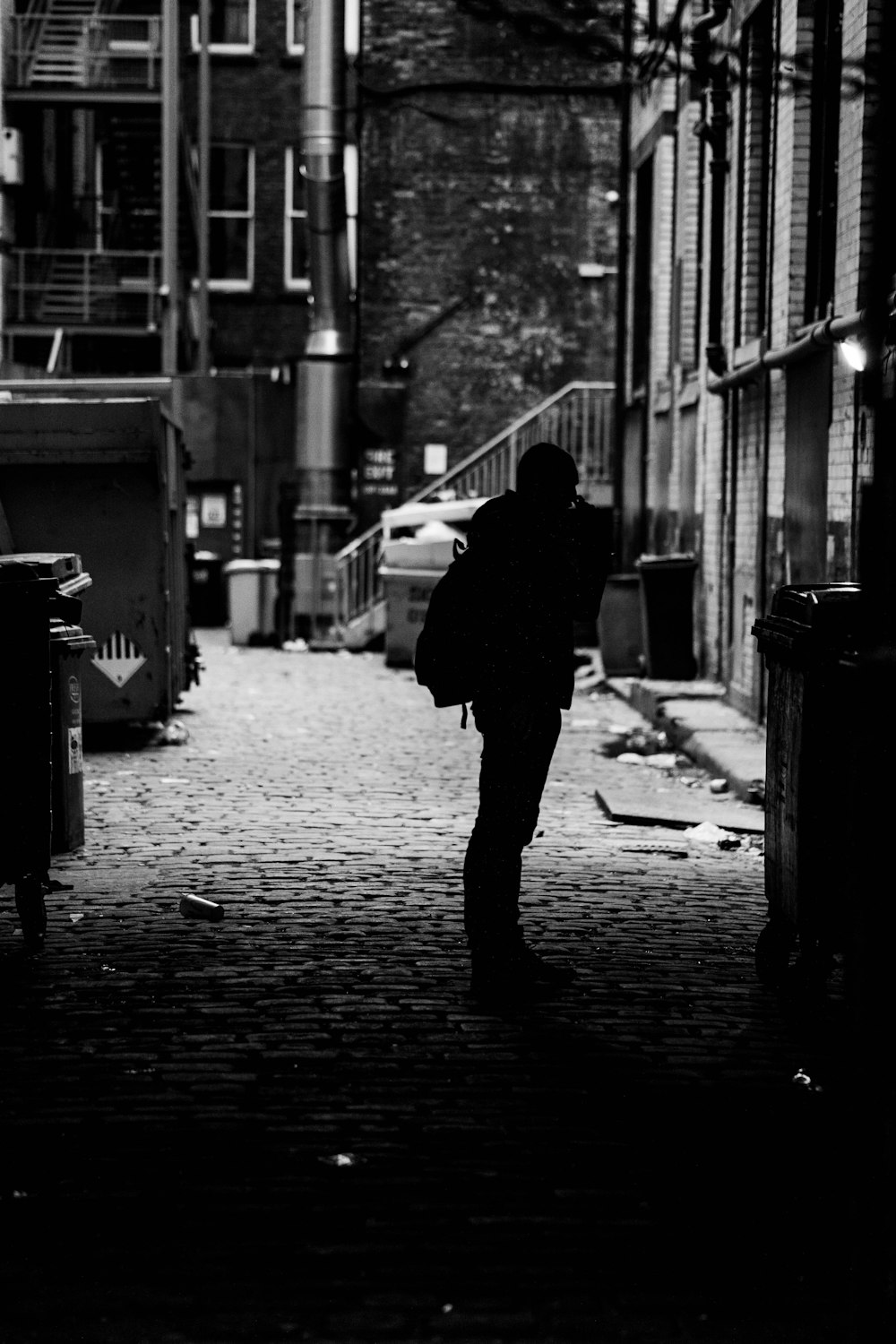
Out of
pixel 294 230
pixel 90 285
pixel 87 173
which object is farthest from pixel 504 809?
pixel 87 173

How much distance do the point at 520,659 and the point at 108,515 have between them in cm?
649

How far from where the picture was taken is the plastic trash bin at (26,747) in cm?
610

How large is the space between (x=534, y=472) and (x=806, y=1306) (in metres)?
2.94

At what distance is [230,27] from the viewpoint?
31391 millimetres

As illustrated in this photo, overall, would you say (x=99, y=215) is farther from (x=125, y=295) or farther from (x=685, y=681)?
(x=685, y=681)

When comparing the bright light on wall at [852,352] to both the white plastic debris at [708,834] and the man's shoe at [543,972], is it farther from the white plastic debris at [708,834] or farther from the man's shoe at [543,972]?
the man's shoe at [543,972]

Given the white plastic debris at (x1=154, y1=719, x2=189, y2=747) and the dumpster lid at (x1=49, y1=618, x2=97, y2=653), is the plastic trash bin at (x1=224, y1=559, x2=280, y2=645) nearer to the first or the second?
the white plastic debris at (x1=154, y1=719, x2=189, y2=747)

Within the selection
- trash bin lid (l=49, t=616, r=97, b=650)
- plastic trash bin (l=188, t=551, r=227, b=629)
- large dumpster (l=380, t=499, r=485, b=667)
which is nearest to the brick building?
large dumpster (l=380, t=499, r=485, b=667)

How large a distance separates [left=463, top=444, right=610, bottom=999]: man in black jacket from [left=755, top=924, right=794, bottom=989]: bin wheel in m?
0.70

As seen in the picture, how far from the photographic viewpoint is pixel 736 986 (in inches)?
236

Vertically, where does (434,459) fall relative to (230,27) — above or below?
below

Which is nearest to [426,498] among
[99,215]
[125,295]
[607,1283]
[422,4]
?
[422,4]

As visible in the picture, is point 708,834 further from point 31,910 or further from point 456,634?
point 31,910

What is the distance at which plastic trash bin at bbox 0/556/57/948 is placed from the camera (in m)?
6.10
